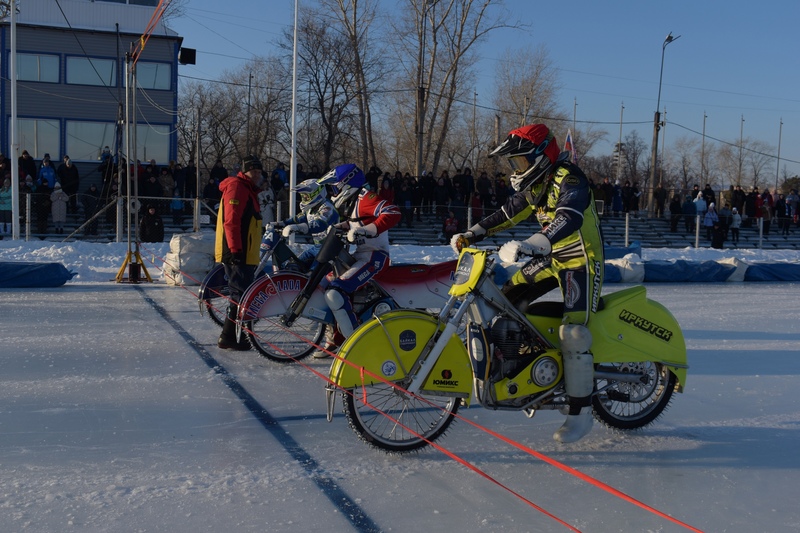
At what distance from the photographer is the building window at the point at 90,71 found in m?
29.8

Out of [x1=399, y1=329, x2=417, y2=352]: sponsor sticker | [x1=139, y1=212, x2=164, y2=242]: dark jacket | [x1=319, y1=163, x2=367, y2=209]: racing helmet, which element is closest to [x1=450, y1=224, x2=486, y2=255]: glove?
[x1=399, y1=329, x2=417, y2=352]: sponsor sticker

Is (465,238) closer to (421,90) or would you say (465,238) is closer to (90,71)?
(90,71)

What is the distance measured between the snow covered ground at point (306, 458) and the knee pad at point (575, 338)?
0.61 meters

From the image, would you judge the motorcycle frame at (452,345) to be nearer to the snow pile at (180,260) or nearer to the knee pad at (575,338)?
the knee pad at (575,338)

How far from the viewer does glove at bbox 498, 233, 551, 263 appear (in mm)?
4230

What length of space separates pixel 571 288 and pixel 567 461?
0.97 meters

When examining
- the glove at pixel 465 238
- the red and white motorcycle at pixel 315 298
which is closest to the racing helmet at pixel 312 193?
the red and white motorcycle at pixel 315 298

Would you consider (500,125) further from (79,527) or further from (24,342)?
(79,527)

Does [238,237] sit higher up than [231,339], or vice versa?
[238,237]

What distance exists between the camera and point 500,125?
52688 millimetres

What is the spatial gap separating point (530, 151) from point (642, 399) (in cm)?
174

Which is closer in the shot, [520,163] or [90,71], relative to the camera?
[520,163]

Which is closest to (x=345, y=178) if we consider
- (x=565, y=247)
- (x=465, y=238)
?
(x=465, y=238)

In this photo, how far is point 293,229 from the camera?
25.0ft
